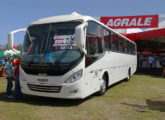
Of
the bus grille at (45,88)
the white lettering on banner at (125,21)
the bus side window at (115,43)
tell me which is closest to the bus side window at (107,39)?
the bus side window at (115,43)

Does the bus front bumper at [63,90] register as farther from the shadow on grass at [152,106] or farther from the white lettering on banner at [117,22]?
the white lettering on banner at [117,22]

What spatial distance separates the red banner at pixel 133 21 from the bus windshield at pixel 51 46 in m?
13.8

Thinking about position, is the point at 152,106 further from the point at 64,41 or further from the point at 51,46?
the point at 51,46

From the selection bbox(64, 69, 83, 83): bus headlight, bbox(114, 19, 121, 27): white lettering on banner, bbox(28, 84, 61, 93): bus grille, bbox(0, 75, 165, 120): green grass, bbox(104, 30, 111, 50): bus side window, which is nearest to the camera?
bbox(0, 75, 165, 120): green grass

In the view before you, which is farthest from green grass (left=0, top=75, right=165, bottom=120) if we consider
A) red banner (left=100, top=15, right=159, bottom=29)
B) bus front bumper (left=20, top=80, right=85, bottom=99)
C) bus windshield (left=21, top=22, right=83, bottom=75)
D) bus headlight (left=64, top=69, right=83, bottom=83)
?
red banner (left=100, top=15, right=159, bottom=29)

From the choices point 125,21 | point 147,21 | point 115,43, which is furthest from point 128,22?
point 115,43

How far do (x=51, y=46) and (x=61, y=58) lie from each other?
0.62m

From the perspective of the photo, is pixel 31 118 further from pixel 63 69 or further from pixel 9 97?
pixel 9 97

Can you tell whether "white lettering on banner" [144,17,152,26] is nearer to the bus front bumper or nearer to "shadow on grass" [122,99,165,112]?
"shadow on grass" [122,99,165,112]

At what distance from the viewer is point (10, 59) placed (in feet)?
24.1

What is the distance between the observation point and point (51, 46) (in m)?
6.46

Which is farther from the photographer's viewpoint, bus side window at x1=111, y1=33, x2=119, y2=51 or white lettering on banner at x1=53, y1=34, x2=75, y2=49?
bus side window at x1=111, y1=33, x2=119, y2=51

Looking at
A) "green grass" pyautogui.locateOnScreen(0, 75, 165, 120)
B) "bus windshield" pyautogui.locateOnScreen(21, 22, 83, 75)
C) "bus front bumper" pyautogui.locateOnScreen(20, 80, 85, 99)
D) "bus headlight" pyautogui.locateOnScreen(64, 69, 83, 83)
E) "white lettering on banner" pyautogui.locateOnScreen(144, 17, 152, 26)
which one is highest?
"white lettering on banner" pyautogui.locateOnScreen(144, 17, 152, 26)

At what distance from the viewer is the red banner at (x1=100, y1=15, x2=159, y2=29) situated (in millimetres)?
18717
